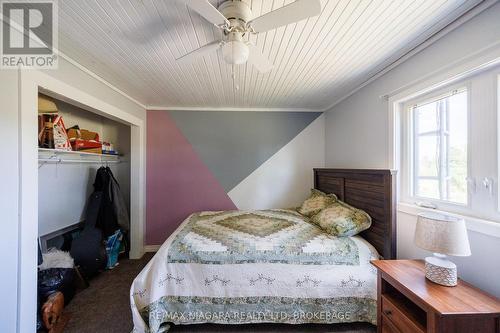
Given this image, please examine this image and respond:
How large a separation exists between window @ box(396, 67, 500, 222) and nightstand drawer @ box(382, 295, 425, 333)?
30.7 inches

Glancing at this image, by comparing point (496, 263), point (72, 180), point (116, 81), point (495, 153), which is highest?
point (116, 81)

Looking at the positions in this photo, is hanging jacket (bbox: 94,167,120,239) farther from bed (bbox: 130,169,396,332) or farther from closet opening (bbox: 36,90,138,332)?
bed (bbox: 130,169,396,332)

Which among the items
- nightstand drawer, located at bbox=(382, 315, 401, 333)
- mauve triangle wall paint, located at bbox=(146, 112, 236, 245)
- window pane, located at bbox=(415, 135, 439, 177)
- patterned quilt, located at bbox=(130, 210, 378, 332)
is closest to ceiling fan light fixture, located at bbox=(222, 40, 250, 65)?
patterned quilt, located at bbox=(130, 210, 378, 332)

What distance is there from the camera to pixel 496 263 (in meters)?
1.18

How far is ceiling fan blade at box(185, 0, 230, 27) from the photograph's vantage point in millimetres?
1014

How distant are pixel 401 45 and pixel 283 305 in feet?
7.68

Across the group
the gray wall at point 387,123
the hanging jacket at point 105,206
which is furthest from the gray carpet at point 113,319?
the gray wall at point 387,123

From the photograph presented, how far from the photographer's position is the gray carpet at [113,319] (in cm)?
172

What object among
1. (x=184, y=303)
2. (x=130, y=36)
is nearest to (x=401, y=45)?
(x=130, y=36)

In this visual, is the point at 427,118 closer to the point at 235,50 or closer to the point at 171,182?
the point at 235,50

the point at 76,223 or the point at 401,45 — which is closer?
the point at 401,45

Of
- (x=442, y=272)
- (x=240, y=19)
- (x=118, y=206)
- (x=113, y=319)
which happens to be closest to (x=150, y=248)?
(x=118, y=206)

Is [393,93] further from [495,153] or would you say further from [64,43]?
[64,43]

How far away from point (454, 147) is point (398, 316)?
1.24m
